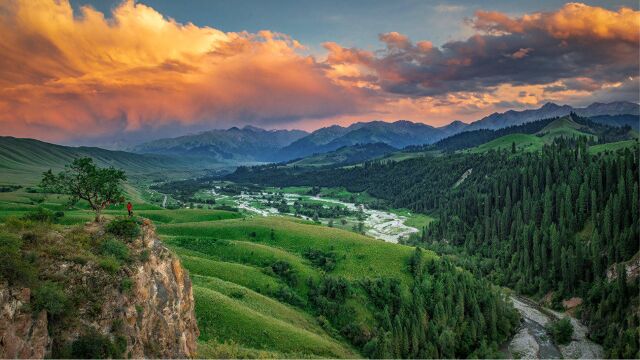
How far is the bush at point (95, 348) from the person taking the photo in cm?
3825

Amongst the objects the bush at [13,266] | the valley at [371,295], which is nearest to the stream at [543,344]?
the valley at [371,295]

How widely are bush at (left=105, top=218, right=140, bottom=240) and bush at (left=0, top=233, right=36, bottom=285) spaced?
1098 cm

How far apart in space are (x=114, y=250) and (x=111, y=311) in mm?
7030

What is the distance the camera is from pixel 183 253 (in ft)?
371

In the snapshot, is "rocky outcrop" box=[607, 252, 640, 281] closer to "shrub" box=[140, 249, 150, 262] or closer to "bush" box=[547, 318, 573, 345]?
"bush" box=[547, 318, 573, 345]

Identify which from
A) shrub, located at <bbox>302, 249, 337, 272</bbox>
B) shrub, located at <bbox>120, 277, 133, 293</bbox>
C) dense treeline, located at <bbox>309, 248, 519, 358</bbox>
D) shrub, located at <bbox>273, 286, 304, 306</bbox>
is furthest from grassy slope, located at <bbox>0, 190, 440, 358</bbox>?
shrub, located at <bbox>120, 277, 133, 293</bbox>

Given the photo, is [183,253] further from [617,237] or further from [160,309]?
[617,237]

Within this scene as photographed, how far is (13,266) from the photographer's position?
37188mm

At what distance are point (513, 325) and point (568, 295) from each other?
36.0 meters

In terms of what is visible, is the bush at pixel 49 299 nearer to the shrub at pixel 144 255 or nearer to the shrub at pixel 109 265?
the shrub at pixel 109 265

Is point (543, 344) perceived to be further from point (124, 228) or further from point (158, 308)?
point (124, 228)

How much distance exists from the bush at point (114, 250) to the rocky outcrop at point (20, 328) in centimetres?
920

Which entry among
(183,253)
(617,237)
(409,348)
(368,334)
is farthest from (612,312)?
(183,253)

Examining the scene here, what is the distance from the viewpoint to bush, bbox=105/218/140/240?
4959 centimetres
